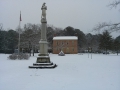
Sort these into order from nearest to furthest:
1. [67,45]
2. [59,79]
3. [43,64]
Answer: [59,79] → [43,64] → [67,45]

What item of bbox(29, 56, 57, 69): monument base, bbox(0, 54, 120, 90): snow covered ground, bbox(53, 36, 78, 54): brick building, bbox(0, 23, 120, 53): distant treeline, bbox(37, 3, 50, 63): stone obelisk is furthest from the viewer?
bbox(53, 36, 78, 54): brick building

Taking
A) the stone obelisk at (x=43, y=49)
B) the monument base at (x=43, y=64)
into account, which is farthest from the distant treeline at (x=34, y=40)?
the stone obelisk at (x=43, y=49)

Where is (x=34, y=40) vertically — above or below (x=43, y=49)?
above


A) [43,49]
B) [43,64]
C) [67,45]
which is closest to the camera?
[43,64]

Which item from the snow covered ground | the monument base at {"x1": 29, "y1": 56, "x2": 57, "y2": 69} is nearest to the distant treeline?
the snow covered ground

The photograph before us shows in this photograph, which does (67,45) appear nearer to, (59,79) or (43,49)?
(43,49)

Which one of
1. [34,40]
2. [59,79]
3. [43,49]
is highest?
[34,40]

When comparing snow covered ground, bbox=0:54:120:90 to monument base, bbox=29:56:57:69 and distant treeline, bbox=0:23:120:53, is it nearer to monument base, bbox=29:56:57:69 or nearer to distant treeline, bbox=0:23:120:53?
monument base, bbox=29:56:57:69

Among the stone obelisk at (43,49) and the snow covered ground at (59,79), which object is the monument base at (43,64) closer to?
the stone obelisk at (43,49)

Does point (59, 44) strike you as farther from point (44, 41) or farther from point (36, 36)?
point (44, 41)

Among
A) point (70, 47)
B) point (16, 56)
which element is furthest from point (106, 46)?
point (16, 56)

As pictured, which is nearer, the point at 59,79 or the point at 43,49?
the point at 59,79

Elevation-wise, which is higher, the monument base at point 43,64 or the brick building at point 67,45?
the brick building at point 67,45

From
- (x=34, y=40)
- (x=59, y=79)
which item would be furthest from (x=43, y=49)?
(x=34, y=40)
